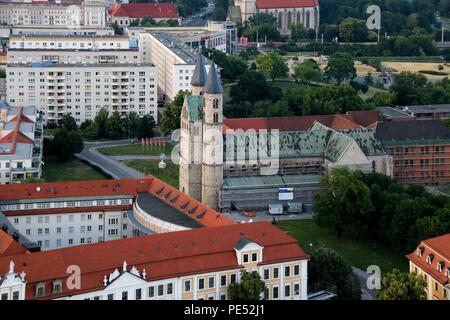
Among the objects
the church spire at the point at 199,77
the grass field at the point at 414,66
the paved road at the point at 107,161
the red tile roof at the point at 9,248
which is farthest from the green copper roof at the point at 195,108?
the grass field at the point at 414,66

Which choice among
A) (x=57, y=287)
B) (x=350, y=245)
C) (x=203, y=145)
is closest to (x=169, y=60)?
(x=203, y=145)

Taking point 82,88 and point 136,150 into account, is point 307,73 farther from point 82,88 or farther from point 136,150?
point 136,150

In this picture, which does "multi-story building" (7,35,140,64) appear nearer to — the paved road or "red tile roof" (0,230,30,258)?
the paved road

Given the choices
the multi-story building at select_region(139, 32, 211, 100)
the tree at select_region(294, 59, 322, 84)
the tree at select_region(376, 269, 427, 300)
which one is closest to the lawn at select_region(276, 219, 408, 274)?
the tree at select_region(376, 269, 427, 300)

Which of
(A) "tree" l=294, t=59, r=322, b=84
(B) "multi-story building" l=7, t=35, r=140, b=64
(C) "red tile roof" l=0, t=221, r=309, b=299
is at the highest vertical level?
(B) "multi-story building" l=7, t=35, r=140, b=64
